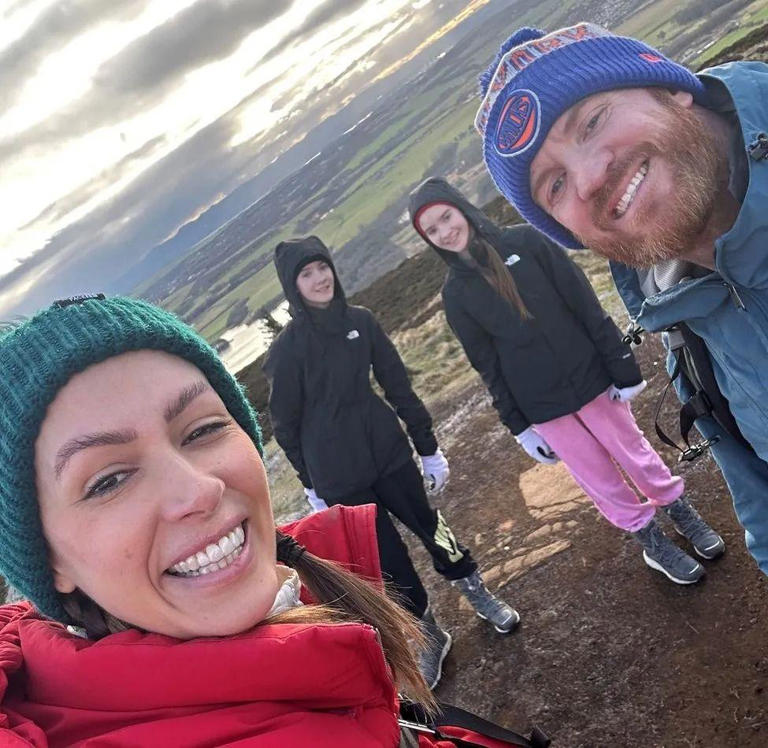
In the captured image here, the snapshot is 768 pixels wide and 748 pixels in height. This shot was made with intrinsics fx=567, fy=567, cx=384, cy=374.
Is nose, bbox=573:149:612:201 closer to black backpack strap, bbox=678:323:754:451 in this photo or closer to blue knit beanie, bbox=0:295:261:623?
black backpack strap, bbox=678:323:754:451

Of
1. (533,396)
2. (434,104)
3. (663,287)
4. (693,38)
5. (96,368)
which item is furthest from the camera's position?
(434,104)

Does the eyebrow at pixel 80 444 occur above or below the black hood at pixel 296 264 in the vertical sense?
above

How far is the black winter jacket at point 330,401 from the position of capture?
13.3ft

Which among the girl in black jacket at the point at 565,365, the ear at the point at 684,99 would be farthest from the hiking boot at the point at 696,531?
the ear at the point at 684,99

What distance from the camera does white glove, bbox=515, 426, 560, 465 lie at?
4.10 metres

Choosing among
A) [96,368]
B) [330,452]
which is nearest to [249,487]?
[96,368]

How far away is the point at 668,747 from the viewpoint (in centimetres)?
302

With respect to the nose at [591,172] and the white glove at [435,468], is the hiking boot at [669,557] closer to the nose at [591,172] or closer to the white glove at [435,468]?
the white glove at [435,468]

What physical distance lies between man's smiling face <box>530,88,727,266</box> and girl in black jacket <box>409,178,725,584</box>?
1.37 metres

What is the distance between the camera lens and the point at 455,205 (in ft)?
13.2

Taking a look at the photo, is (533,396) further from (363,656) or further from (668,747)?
(363,656)

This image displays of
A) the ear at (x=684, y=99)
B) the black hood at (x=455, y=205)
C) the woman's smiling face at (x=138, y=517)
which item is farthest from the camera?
the black hood at (x=455, y=205)

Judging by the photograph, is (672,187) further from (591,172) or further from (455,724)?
(455,724)

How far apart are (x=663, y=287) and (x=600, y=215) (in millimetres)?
390
